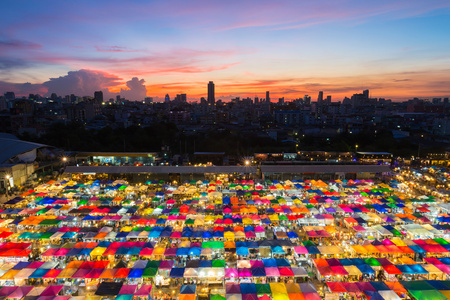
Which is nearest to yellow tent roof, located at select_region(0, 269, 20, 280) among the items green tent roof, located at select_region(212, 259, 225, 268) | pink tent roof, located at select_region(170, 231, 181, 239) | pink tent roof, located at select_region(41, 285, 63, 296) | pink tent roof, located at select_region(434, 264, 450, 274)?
pink tent roof, located at select_region(41, 285, 63, 296)

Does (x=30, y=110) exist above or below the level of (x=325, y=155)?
above

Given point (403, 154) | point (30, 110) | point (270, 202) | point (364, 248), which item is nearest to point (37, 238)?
point (270, 202)

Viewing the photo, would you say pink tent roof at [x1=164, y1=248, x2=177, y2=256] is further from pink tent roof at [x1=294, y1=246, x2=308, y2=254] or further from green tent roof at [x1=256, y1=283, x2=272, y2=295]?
pink tent roof at [x1=294, y1=246, x2=308, y2=254]

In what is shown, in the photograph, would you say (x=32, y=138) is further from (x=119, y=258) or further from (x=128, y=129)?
(x=119, y=258)

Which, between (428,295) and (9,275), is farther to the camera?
(9,275)

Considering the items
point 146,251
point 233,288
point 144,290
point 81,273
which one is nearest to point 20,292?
point 81,273

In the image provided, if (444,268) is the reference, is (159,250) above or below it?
above

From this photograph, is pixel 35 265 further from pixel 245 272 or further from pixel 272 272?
pixel 272 272

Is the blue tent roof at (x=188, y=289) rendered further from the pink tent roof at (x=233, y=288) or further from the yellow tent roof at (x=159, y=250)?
the yellow tent roof at (x=159, y=250)
